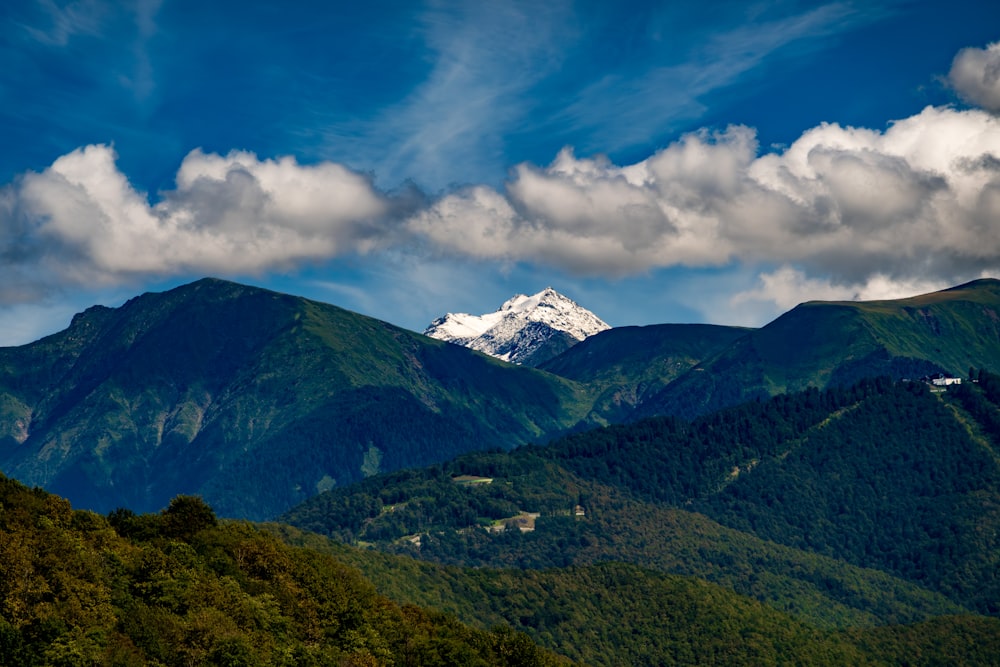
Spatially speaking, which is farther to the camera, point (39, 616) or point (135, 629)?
point (135, 629)

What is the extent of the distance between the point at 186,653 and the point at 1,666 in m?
27.8

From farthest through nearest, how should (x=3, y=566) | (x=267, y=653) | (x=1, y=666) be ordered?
(x=267, y=653), (x=3, y=566), (x=1, y=666)

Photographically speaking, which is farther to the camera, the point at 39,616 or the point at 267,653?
the point at 267,653

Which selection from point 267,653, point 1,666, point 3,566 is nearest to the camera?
point 1,666

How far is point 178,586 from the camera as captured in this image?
655ft

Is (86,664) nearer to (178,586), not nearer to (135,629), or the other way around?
(135,629)

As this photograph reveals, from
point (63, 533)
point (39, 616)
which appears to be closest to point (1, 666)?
point (39, 616)

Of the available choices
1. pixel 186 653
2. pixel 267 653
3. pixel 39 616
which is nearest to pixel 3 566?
pixel 39 616

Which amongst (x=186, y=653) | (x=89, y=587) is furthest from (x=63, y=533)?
(x=186, y=653)

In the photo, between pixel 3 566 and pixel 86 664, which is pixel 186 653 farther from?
pixel 3 566

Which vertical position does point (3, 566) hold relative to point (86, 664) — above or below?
above

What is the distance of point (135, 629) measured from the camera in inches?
7244

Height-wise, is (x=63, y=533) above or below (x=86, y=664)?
above

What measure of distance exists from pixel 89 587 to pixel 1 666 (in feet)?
76.2
